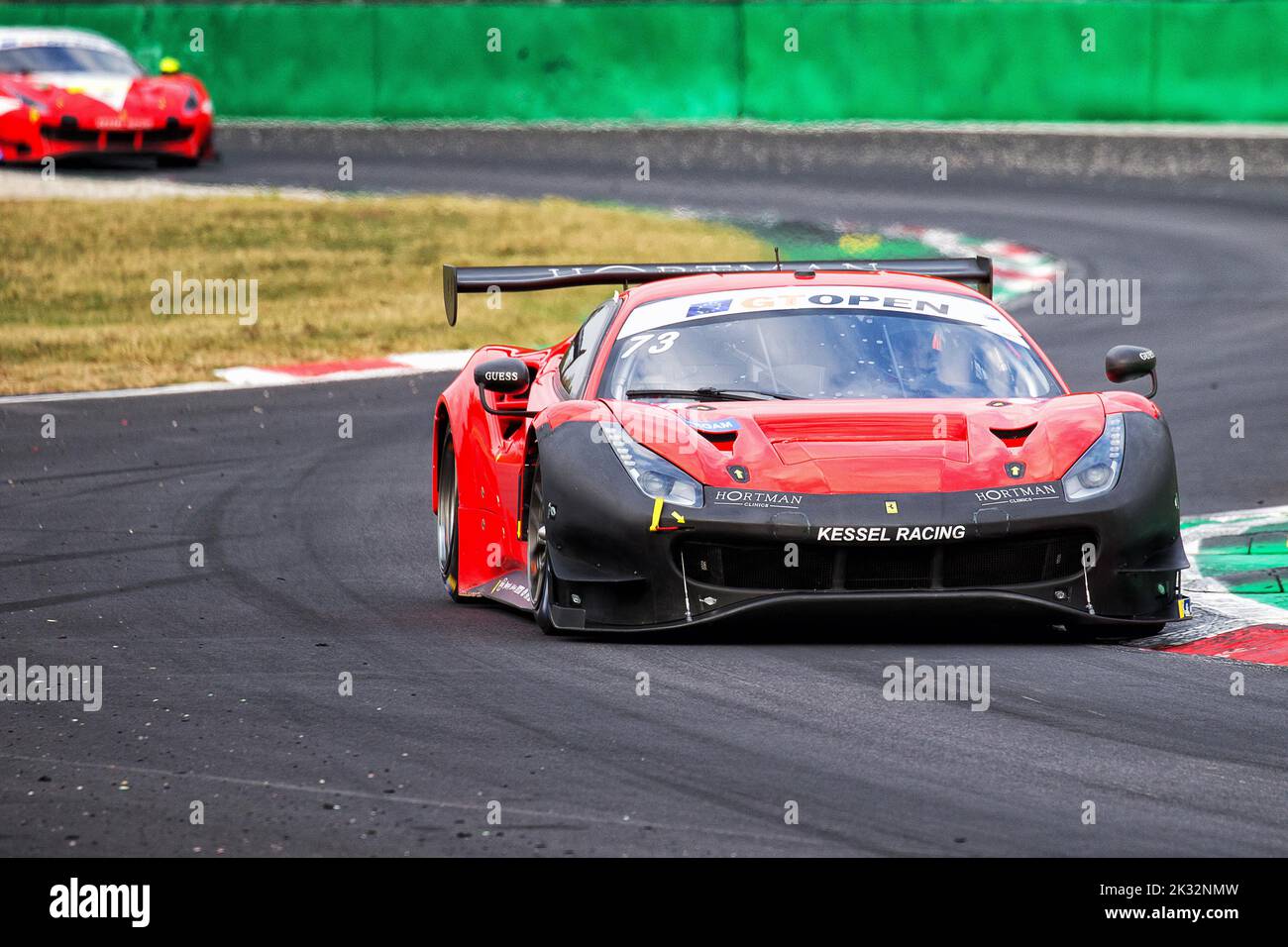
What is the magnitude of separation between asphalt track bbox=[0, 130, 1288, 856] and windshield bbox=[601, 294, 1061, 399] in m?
0.83

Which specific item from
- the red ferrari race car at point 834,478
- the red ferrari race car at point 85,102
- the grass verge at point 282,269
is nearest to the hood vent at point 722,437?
the red ferrari race car at point 834,478

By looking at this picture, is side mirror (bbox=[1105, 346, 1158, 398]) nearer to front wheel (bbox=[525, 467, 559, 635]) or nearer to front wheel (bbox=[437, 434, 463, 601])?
front wheel (bbox=[525, 467, 559, 635])

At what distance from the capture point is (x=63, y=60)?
25.0 m

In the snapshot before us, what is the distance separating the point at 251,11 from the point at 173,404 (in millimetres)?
18846

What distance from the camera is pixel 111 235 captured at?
2111 cm

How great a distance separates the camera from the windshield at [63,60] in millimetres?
24781

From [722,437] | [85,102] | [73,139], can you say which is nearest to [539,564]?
[722,437]

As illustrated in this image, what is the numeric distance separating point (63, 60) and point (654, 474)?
19273 millimetres

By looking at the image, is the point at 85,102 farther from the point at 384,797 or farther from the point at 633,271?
the point at 384,797

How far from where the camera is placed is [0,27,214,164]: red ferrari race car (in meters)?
24.4

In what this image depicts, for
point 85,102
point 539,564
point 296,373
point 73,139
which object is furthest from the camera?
point 73,139

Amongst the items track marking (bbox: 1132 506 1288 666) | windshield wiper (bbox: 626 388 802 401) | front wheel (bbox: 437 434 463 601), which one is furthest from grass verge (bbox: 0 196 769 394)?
track marking (bbox: 1132 506 1288 666)

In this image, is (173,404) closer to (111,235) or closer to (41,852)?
(111,235)
